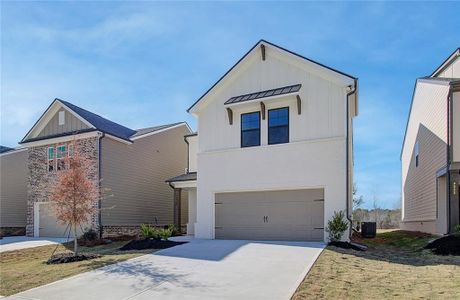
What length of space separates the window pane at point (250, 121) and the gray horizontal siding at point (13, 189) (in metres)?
18.2

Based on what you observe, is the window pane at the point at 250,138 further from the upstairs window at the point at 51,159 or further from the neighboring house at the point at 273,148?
the upstairs window at the point at 51,159

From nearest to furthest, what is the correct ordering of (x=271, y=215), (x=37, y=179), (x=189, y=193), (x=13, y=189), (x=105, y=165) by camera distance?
(x=271, y=215)
(x=105, y=165)
(x=189, y=193)
(x=37, y=179)
(x=13, y=189)

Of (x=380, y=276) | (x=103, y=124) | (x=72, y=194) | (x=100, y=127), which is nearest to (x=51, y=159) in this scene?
(x=103, y=124)

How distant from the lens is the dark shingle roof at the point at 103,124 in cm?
2190

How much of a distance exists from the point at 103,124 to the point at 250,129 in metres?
10.1

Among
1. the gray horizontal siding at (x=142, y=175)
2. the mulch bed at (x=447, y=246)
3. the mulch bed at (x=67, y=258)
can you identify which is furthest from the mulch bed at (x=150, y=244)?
the mulch bed at (x=447, y=246)

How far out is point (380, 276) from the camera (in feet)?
29.7

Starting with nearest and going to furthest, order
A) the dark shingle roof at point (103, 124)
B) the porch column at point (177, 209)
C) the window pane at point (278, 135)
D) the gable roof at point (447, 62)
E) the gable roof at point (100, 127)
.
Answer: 1. the window pane at point (278, 135)
2. the gable roof at point (447, 62)
3. the gable roof at point (100, 127)
4. the dark shingle roof at point (103, 124)
5. the porch column at point (177, 209)

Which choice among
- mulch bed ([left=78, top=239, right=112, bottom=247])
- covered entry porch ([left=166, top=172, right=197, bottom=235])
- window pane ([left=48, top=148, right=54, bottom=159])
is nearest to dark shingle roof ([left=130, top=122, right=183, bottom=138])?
covered entry porch ([left=166, top=172, right=197, bottom=235])

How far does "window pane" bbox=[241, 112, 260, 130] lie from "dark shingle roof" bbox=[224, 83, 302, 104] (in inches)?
29.9

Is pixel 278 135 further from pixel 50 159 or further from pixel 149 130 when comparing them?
pixel 50 159

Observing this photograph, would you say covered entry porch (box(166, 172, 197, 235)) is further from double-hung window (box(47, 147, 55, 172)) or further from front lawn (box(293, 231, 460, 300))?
front lawn (box(293, 231, 460, 300))

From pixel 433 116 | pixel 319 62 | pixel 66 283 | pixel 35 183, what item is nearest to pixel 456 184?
pixel 433 116

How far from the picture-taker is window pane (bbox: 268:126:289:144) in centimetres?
1650
